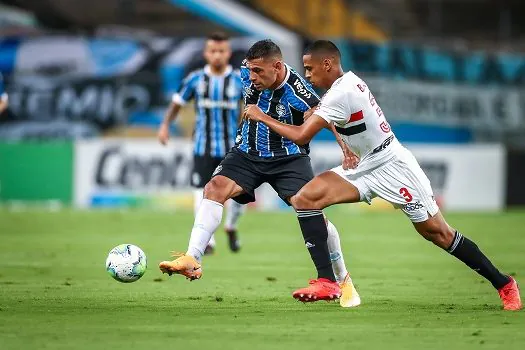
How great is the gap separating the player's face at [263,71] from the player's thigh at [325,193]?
907mm

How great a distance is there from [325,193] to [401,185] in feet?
1.89

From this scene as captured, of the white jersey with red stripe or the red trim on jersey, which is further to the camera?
the red trim on jersey

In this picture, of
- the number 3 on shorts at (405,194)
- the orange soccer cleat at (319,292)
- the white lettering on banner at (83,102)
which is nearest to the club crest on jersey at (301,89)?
the number 3 on shorts at (405,194)

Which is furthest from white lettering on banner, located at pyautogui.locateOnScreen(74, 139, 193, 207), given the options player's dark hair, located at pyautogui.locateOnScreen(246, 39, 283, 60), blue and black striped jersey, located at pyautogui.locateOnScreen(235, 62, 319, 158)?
player's dark hair, located at pyautogui.locateOnScreen(246, 39, 283, 60)

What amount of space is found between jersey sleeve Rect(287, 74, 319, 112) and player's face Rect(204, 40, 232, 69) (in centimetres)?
443

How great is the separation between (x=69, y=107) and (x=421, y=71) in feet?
24.7

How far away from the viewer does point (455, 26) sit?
2673 centimetres

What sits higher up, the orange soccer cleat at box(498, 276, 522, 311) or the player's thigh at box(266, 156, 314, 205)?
the player's thigh at box(266, 156, 314, 205)

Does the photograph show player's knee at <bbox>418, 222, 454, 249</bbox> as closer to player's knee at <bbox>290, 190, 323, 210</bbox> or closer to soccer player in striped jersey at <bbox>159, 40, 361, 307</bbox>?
soccer player in striped jersey at <bbox>159, 40, 361, 307</bbox>

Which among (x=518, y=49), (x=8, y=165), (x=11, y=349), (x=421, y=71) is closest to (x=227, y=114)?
(x=11, y=349)

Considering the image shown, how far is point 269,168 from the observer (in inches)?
378

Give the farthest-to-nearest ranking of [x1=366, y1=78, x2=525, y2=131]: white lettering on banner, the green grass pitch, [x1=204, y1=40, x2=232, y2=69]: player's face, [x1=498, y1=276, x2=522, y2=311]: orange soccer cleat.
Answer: [x1=366, y1=78, x2=525, y2=131]: white lettering on banner → [x1=204, y1=40, x2=232, y2=69]: player's face → [x1=498, y1=276, x2=522, y2=311]: orange soccer cleat → the green grass pitch

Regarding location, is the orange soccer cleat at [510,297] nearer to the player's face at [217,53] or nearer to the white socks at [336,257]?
the white socks at [336,257]

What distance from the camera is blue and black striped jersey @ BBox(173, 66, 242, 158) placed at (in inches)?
548
